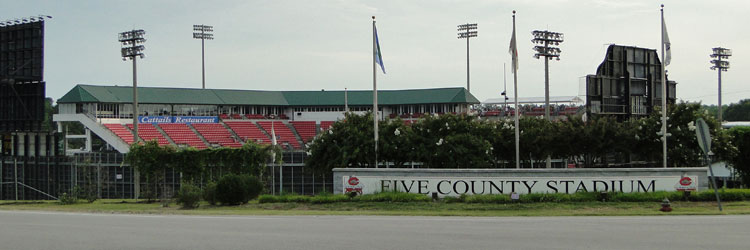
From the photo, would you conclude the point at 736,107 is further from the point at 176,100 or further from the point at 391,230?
the point at 391,230

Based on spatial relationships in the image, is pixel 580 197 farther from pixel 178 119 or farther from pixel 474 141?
pixel 178 119

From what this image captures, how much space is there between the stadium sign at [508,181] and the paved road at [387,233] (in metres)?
5.96

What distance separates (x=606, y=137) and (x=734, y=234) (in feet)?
73.7

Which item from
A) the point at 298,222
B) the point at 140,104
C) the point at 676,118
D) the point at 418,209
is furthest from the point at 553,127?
the point at 140,104

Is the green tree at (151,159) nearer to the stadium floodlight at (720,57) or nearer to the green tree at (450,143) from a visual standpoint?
the green tree at (450,143)

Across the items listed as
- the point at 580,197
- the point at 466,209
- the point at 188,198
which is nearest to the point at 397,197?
the point at 466,209

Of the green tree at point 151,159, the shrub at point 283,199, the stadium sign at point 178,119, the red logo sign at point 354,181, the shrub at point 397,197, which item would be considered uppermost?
the stadium sign at point 178,119

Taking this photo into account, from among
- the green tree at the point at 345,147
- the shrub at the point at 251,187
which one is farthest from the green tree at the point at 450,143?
the shrub at the point at 251,187

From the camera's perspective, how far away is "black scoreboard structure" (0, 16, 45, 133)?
1705 inches

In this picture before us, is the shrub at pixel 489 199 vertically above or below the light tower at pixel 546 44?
below

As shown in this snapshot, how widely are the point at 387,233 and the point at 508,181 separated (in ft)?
36.3

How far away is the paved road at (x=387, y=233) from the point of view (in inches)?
520

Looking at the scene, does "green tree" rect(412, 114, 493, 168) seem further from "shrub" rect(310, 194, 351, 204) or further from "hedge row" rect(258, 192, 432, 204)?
"shrub" rect(310, 194, 351, 204)

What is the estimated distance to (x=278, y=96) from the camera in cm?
7969
